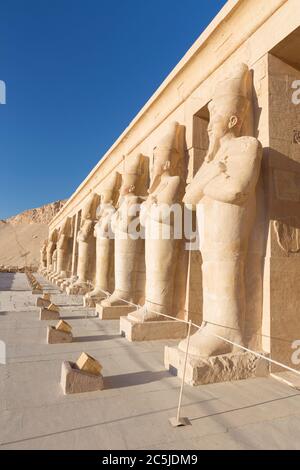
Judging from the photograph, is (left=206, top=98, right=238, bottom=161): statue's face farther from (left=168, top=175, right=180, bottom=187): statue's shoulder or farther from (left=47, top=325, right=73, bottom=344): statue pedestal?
(left=47, top=325, right=73, bottom=344): statue pedestal

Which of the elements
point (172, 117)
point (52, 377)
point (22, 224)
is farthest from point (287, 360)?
point (22, 224)

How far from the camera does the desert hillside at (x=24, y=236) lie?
43.2 meters

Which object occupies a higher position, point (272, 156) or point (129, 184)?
point (129, 184)

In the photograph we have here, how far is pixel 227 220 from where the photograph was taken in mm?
3098

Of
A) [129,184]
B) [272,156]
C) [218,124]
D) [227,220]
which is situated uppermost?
[218,124]

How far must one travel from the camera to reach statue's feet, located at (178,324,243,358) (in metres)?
2.88

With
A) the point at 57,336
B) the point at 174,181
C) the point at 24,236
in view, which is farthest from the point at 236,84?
the point at 24,236

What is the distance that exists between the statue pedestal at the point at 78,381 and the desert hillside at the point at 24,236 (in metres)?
37.4

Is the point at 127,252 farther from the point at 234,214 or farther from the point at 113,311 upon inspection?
the point at 234,214

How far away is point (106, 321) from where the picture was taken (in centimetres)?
553

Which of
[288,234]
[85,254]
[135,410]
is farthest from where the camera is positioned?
[85,254]

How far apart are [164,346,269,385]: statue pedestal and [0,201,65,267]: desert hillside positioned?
37.3 m

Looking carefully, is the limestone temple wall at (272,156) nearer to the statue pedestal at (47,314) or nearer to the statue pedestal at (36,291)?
the statue pedestal at (47,314)

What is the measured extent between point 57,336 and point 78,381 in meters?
1.69
